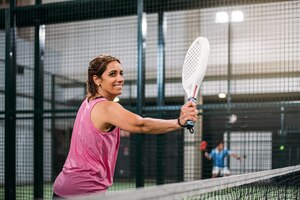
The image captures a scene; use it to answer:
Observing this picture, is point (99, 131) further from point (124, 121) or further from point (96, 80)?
point (96, 80)

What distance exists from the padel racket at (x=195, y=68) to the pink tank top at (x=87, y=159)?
589 mm

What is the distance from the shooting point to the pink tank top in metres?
3.46

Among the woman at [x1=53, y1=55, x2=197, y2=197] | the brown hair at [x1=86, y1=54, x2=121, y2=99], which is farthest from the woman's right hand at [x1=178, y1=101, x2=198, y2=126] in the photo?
the brown hair at [x1=86, y1=54, x2=121, y2=99]

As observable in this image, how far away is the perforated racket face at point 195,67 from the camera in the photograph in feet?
11.8

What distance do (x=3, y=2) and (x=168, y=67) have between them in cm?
601

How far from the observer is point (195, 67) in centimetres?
367

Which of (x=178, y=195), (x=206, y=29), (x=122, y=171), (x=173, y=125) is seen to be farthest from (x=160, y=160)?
(x=122, y=171)

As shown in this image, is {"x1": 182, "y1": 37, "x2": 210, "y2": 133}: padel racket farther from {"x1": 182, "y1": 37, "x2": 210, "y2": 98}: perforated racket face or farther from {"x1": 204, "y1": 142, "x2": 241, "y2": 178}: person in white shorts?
{"x1": 204, "y1": 142, "x2": 241, "y2": 178}: person in white shorts

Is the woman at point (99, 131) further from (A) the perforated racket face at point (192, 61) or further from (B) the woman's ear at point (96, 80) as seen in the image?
(A) the perforated racket face at point (192, 61)

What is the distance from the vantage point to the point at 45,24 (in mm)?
8844

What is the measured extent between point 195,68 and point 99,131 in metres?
0.82

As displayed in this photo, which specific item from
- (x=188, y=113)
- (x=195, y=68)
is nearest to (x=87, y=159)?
(x=188, y=113)

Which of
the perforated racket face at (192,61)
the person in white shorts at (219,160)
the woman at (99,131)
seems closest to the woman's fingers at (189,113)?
the woman at (99,131)

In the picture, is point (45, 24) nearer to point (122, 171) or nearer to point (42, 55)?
point (42, 55)
